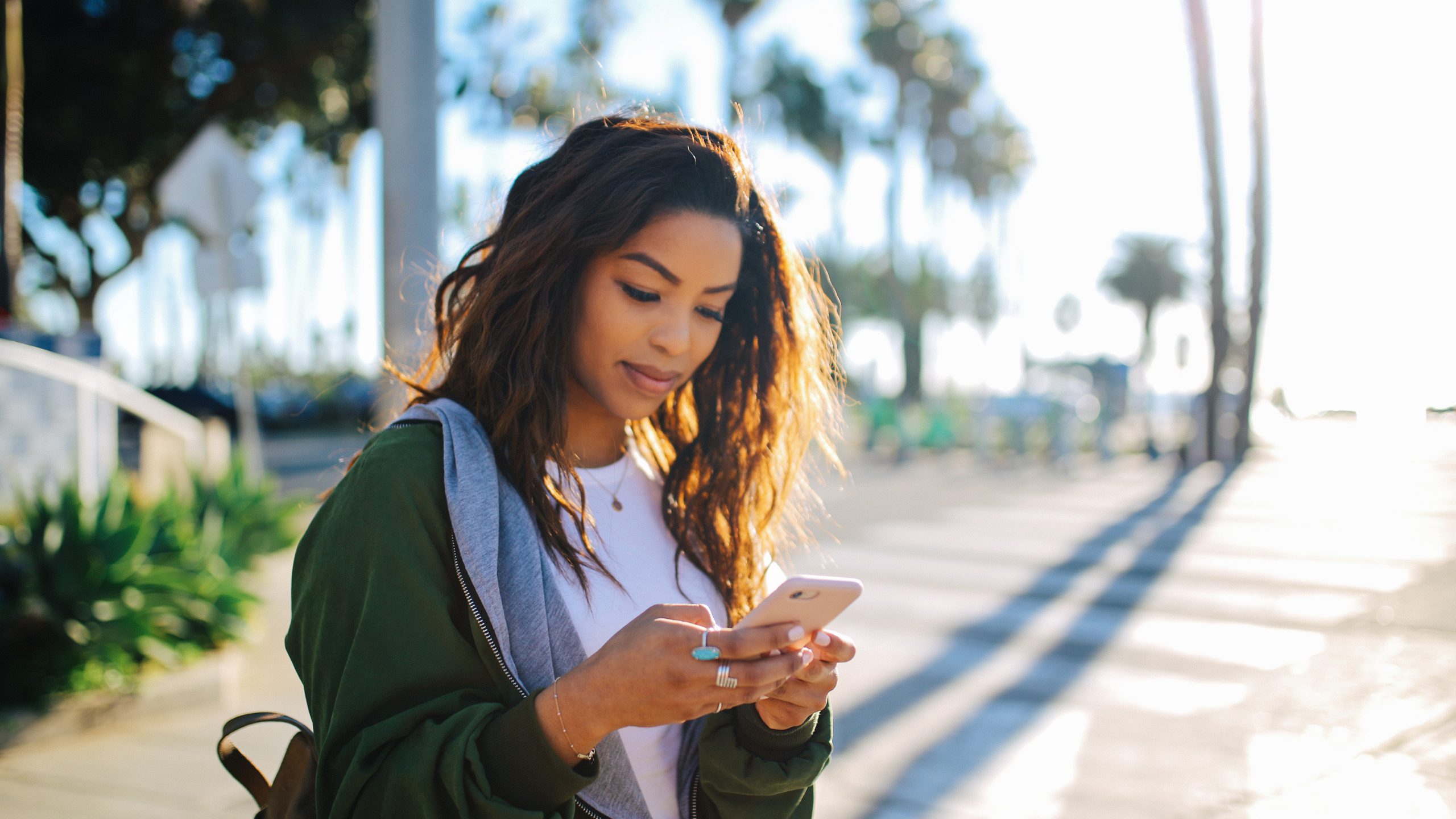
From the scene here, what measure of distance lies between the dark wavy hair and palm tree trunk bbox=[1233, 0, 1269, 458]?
18.1 meters

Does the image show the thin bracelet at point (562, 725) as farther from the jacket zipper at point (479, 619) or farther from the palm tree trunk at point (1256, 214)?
the palm tree trunk at point (1256, 214)

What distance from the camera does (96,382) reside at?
6.77 metres

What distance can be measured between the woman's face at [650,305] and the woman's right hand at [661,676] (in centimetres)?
55

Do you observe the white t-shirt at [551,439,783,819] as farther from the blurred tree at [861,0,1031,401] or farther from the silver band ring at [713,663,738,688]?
the blurred tree at [861,0,1031,401]

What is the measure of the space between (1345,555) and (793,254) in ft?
27.3

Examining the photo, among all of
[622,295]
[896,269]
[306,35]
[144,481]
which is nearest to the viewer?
[622,295]

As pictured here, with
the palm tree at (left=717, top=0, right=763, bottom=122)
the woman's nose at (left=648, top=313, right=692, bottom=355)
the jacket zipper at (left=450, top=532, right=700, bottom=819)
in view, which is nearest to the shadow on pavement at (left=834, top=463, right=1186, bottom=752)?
the woman's nose at (left=648, top=313, right=692, bottom=355)

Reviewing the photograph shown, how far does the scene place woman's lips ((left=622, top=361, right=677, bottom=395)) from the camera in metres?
1.77

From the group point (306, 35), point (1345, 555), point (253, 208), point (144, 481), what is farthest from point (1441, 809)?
point (306, 35)

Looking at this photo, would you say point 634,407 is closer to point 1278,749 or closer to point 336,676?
point 336,676

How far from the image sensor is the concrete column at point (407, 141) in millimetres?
3951

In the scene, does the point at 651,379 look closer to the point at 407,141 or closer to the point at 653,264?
the point at 653,264

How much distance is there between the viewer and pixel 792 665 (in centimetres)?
134

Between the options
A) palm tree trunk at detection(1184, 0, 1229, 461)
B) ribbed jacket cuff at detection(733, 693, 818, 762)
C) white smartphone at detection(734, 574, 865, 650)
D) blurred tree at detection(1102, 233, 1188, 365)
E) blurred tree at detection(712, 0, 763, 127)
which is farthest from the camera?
blurred tree at detection(1102, 233, 1188, 365)
